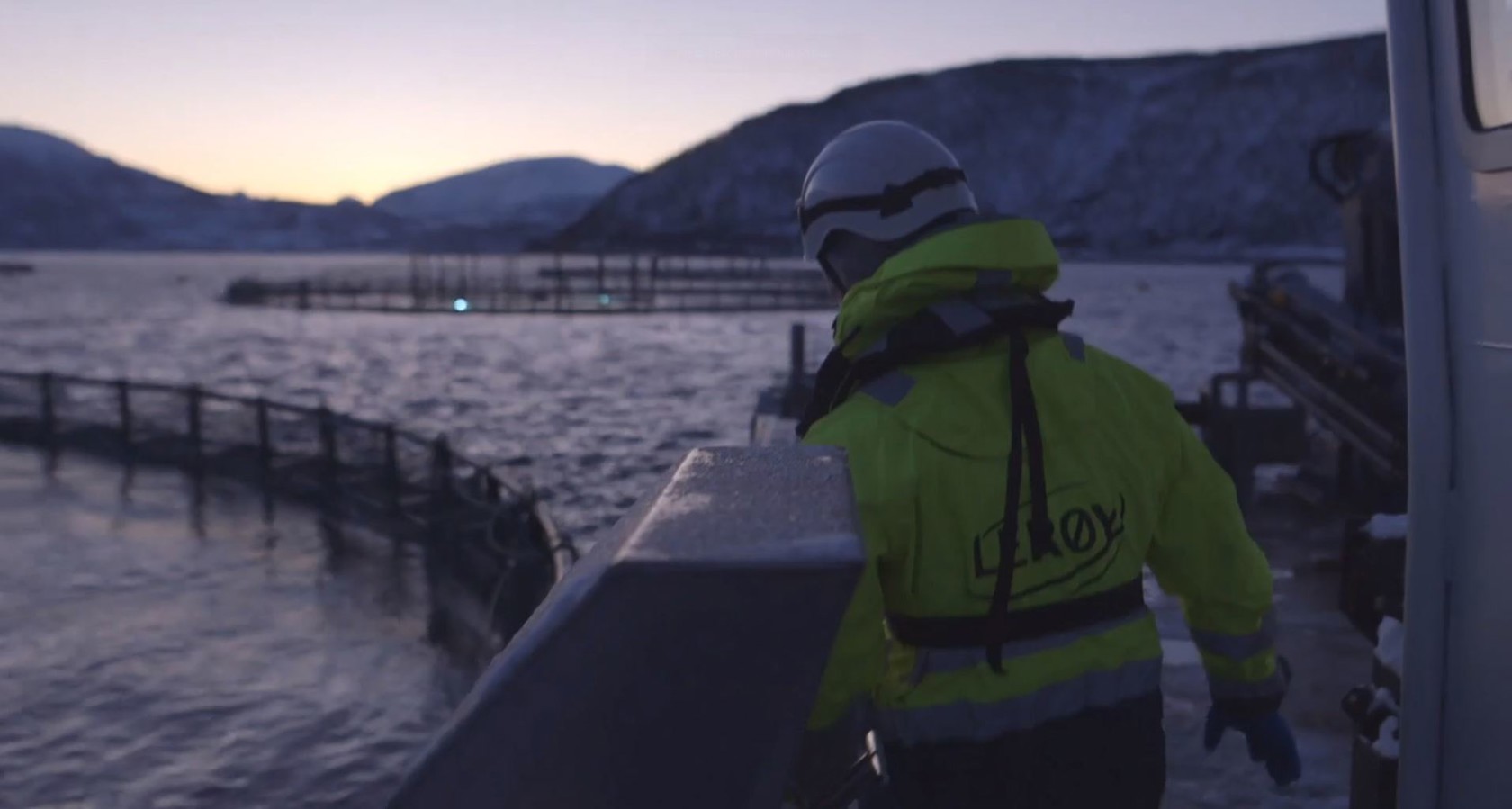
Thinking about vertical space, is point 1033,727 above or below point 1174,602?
above

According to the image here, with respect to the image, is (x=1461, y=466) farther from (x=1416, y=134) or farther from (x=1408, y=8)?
(x=1408, y=8)

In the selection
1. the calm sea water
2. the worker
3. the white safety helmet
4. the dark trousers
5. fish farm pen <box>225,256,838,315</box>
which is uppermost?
fish farm pen <box>225,256,838,315</box>

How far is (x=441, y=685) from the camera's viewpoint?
10977 millimetres

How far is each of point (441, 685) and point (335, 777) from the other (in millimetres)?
2188

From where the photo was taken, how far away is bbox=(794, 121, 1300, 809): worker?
1989 millimetres

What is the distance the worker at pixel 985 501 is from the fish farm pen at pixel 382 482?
222 cm

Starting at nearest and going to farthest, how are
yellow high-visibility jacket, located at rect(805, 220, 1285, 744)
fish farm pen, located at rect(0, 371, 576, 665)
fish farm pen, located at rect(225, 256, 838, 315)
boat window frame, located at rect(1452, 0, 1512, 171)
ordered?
yellow high-visibility jacket, located at rect(805, 220, 1285, 744), boat window frame, located at rect(1452, 0, 1512, 171), fish farm pen, located at rect(0, 371, 576, 665), fish farm pen, located at rect(225, 256, 838, 315)

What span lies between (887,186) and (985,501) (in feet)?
2.17

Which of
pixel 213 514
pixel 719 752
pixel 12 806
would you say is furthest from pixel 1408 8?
pixel 213 514

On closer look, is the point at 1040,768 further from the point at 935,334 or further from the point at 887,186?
the point at 887,186

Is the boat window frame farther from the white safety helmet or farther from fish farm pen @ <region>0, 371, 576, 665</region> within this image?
fish farm pen @ <region>0, 371, 576, 665</region>

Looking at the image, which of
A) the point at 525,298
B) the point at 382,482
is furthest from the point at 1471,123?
the point at 525,298

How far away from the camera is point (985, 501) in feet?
6.63

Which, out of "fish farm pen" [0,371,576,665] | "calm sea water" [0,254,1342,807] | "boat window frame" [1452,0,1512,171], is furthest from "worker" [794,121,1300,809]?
"calm sea water" [0,254,1342,807]
